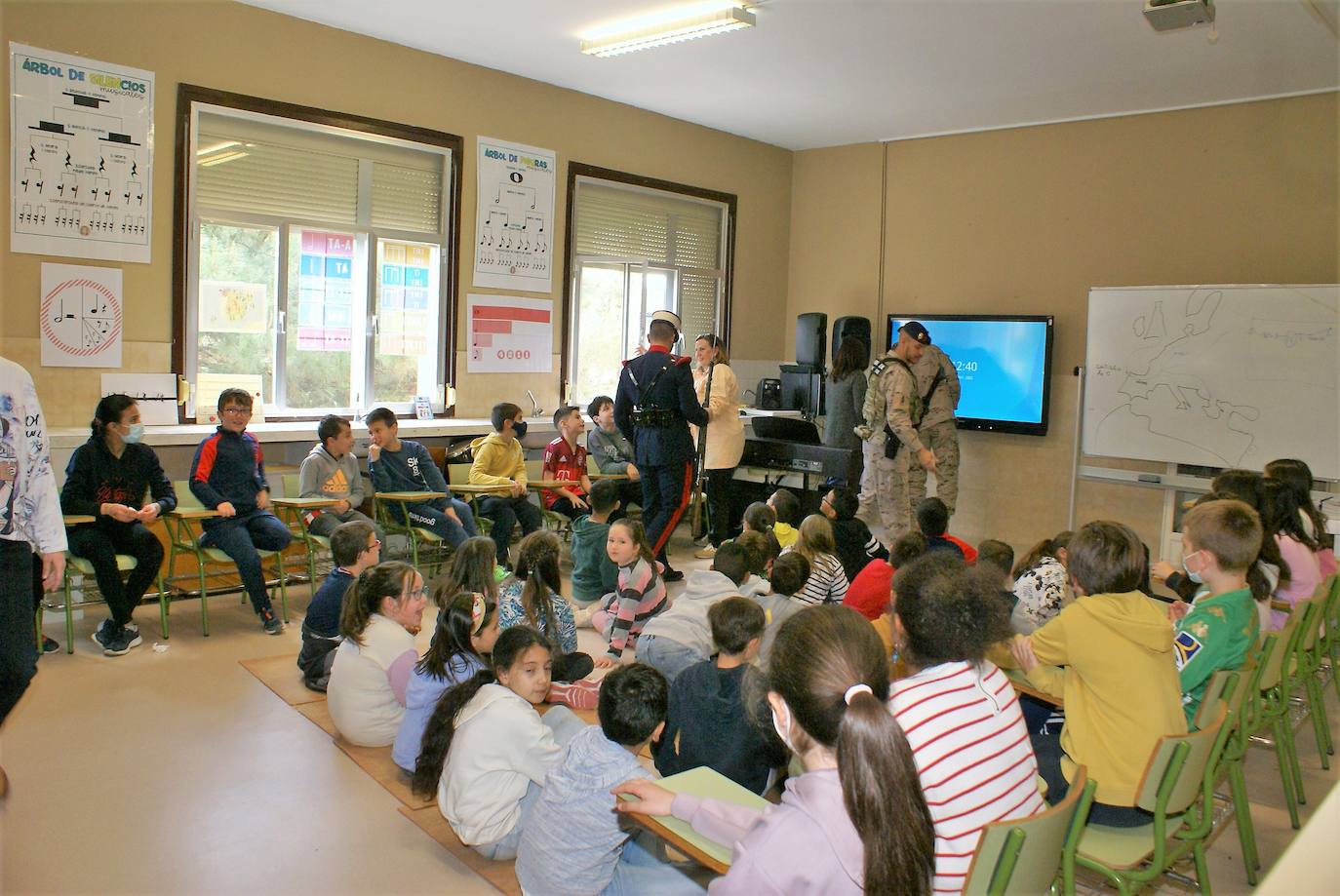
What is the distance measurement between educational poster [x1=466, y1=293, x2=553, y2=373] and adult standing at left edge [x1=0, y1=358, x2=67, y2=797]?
13.7 feet

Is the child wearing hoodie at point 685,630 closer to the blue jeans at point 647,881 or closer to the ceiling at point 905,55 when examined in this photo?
the blue jeans at point 647,881

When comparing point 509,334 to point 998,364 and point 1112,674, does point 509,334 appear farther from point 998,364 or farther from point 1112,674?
point 1112,674

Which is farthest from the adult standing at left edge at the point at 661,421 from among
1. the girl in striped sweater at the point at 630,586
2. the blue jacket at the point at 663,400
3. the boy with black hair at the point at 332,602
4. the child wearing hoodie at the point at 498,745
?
the child wearing hoodie at the point at 498,745

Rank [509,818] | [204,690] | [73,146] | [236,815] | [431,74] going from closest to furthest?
[509,818] → [236,815] → [204,690] → [73,146] → [431,74]

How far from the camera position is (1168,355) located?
21.7ft

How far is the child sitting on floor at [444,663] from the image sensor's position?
3.06 metres

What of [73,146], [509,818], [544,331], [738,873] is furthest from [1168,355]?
[73,146]

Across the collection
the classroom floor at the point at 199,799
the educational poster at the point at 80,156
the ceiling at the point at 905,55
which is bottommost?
the classroom floor at the point at 199,799

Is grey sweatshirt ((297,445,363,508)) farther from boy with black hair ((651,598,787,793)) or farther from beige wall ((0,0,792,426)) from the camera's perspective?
boy with black hair ((651,598,787,793))

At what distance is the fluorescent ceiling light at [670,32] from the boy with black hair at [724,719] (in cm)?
381

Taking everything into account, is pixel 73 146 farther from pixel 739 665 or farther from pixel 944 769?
pixel 944 769

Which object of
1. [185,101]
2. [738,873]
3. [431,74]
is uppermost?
[431,74]

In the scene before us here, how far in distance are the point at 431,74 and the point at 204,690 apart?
4181mm

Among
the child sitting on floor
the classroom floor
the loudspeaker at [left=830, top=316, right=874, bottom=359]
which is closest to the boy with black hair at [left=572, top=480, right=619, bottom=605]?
the classroom floor
